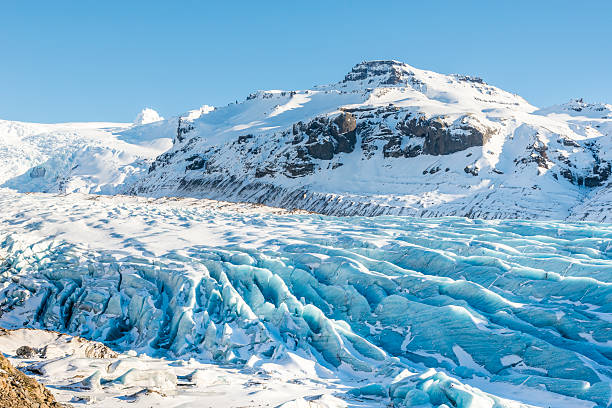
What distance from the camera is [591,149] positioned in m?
90.8

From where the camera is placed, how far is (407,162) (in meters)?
98.5

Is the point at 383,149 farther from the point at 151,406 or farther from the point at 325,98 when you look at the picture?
the point at 151,406

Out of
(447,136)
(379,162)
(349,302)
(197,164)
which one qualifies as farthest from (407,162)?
(349,302)

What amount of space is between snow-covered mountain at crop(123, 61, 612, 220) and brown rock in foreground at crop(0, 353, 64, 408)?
233 feet

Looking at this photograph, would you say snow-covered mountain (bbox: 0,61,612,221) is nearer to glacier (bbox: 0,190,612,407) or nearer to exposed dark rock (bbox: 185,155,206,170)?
exposed dark rock (bbox: 185,155,206,170)

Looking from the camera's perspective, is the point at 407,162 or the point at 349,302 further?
the point at 407,162

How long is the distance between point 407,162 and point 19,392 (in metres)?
94.3

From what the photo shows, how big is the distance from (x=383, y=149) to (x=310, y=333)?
91.2 m

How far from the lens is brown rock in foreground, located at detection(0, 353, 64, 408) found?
291 inches

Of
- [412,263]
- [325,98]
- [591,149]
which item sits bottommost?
[412,263]

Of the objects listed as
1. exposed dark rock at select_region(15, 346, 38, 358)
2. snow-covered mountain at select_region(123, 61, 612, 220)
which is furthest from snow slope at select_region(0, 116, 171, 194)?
exposed dark rock at select_region(15, 346, 38, 358)

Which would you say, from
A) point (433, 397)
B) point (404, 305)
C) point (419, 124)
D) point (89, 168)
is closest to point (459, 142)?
point (419, 124)

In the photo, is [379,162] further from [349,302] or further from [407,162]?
[349,302]

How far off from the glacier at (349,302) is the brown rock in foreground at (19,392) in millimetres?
2472
